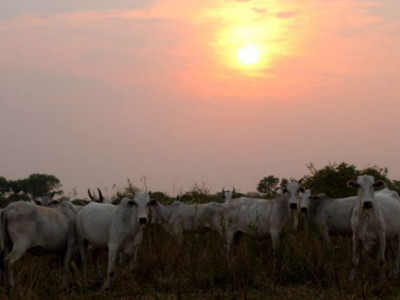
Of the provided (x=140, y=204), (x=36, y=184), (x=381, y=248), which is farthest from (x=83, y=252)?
(x=36, y=184)

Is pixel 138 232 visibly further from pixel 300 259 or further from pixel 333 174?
pixel 333 174

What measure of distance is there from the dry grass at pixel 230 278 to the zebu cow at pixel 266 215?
1.24 meters

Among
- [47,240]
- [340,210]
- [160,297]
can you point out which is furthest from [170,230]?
[160,297]

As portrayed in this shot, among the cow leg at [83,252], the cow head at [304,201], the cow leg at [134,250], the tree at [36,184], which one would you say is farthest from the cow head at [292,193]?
the tree at [36,184]

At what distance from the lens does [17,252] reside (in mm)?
11984

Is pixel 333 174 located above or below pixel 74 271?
above

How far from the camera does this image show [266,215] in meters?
14.9

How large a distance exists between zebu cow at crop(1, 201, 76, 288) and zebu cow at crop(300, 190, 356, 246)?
5549 millimetres

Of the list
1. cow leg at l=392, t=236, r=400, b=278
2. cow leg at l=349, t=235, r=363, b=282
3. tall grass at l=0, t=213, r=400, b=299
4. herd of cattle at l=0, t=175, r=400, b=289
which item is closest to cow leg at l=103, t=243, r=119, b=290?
herd of cattle at l=0, t=175, r=400, b=289

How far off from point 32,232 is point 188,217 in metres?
5.81

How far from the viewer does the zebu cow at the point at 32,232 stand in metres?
12.1

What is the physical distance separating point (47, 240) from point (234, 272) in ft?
11.1

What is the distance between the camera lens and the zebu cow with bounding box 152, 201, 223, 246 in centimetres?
1692

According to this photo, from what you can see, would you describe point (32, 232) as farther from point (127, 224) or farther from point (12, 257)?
point (127, 224)
